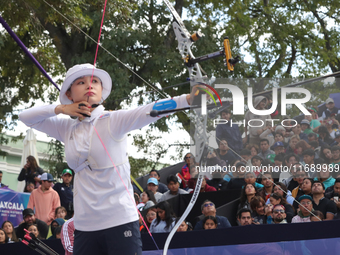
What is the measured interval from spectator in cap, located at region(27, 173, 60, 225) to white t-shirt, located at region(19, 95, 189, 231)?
4.65 metres

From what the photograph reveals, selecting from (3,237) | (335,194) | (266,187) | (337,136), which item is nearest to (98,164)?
(335,194)

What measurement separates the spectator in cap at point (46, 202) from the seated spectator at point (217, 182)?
7.31ft

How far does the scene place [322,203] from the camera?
4.98 metres

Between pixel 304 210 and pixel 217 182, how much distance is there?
6.79 ft

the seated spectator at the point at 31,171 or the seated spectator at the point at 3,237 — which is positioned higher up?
the seated spectator at the point at 31,171

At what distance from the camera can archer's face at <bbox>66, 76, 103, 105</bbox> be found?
2645mm

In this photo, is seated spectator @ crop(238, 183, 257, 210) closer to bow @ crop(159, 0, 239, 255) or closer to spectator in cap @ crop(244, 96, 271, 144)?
spectator in cap @ crop(244, 96, 271, 144)

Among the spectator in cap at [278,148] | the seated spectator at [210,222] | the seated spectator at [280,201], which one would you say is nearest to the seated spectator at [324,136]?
the spectator in cap at [278,148]

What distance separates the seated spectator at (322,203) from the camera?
489 centimetres

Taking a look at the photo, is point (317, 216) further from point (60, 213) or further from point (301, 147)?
point (60, 213)

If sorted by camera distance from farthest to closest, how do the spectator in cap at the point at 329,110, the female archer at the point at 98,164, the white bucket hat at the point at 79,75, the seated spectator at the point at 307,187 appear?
the spectator in cap at the point at 329,110 → the seated spectator at the point at 307,187 → the white bucket hat at the point at 79,75 → the female archer at the point at 98,164

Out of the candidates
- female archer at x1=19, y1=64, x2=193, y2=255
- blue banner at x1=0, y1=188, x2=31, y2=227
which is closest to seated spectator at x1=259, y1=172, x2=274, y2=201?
female archer at x1=19, y1=64, x2=193, y2=255

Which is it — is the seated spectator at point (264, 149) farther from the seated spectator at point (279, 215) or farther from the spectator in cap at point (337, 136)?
the seated spectator at point (279, 215)

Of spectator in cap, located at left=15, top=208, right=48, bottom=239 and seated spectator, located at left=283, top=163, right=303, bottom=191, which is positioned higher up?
seated spectator, located at left=283, top=163, right=303, bottom=191
